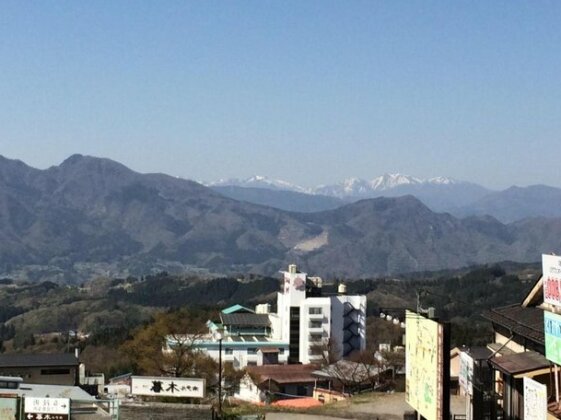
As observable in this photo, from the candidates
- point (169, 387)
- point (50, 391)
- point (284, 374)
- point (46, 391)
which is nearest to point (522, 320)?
point (169, 387)

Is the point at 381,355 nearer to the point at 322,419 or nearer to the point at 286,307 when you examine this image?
the point at 286,307

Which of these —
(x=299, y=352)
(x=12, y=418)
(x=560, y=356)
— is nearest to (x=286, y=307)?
(x=299, y=352)

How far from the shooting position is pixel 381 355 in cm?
6669

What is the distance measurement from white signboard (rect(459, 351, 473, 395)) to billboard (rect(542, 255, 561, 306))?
20.2 feet

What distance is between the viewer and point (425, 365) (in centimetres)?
2306

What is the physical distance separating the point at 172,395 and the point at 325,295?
197 feet

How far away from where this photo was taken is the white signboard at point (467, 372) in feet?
82.9

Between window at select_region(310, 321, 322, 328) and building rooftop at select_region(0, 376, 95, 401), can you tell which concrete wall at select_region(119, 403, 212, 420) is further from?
window at select_region(310, 321, 322, 328)

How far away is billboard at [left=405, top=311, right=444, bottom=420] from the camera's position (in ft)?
71.9

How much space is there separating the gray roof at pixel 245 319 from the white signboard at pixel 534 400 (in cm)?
6739

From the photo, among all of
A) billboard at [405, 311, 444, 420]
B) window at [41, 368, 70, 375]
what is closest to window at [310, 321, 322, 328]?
window at [41, 368, 70, 375]

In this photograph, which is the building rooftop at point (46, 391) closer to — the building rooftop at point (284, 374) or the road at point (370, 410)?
the road at point (370, 410)

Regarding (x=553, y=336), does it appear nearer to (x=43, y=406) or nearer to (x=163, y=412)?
(x=163, y=412)

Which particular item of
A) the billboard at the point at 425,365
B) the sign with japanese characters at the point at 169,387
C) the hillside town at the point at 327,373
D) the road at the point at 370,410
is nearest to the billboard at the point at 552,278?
the hillside town at the point at 327,373
